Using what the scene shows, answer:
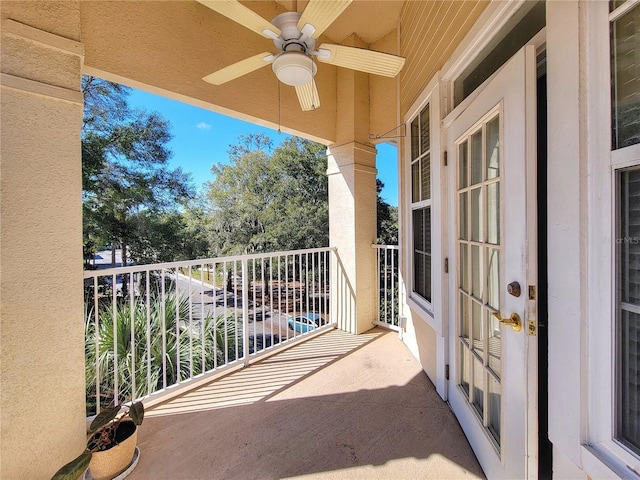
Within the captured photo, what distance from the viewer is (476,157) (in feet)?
5.29

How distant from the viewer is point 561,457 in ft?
3.43

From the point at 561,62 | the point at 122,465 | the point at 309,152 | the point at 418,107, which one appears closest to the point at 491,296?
the point at 561,62

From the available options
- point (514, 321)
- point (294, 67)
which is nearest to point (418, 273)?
point (514, 321)

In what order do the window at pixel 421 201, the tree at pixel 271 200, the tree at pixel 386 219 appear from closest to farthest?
the window at pixel 421 201, the tree at pixel 271 200, the tree at pixel 386 219

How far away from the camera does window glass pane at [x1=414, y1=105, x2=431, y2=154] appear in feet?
7.61

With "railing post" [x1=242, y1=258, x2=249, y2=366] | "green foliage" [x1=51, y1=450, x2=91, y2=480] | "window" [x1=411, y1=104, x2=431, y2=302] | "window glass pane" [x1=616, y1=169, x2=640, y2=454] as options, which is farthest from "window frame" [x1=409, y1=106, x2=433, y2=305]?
"green foliage" [x1=51, y1=450, x2=91, y2=480]

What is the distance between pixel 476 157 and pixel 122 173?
25.8 ft

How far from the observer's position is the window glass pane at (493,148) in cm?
139

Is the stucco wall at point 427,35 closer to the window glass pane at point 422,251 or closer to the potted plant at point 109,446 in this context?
the window glass pane at point 422,251

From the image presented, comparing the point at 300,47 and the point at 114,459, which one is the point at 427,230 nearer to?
the point at 300,47

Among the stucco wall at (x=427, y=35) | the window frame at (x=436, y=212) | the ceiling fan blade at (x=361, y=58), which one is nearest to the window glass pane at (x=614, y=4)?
the stucco wall at (x=427, y=35)

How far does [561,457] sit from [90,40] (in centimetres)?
352

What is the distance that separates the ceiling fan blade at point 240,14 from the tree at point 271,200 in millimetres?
7703

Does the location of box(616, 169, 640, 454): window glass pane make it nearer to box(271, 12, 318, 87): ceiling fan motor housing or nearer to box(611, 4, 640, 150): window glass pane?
box(611, 4, 640, 150): window glass pane
